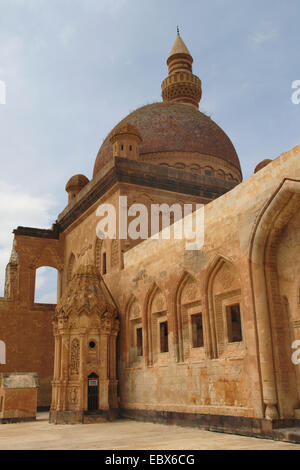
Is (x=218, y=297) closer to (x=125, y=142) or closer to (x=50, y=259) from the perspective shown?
(x=125, y=142)

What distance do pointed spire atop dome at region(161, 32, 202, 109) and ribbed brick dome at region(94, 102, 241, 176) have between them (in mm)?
3181

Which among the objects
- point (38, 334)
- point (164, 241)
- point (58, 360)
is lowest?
point (58, 360)

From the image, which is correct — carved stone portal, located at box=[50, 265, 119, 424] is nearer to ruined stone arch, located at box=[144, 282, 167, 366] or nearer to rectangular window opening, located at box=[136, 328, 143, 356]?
rectangular window opening, located at box=[136, 328, 143, 356]

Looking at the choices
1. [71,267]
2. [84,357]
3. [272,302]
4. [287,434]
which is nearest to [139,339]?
[84,357]

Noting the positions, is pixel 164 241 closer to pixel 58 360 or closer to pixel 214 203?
pixel 214 203

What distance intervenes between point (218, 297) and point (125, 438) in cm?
343

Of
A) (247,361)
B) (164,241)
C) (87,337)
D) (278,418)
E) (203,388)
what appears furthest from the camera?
(87,337)

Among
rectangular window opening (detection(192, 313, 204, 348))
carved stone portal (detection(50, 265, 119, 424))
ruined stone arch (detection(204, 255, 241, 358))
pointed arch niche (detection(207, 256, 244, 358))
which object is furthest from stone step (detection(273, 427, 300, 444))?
carved stone portal (detection(50, 265, 119, 424))

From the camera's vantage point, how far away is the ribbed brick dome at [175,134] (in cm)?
2003

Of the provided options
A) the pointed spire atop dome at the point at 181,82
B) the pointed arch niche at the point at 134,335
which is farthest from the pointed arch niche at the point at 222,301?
the pointed spire atop dome at the point at 181,82
